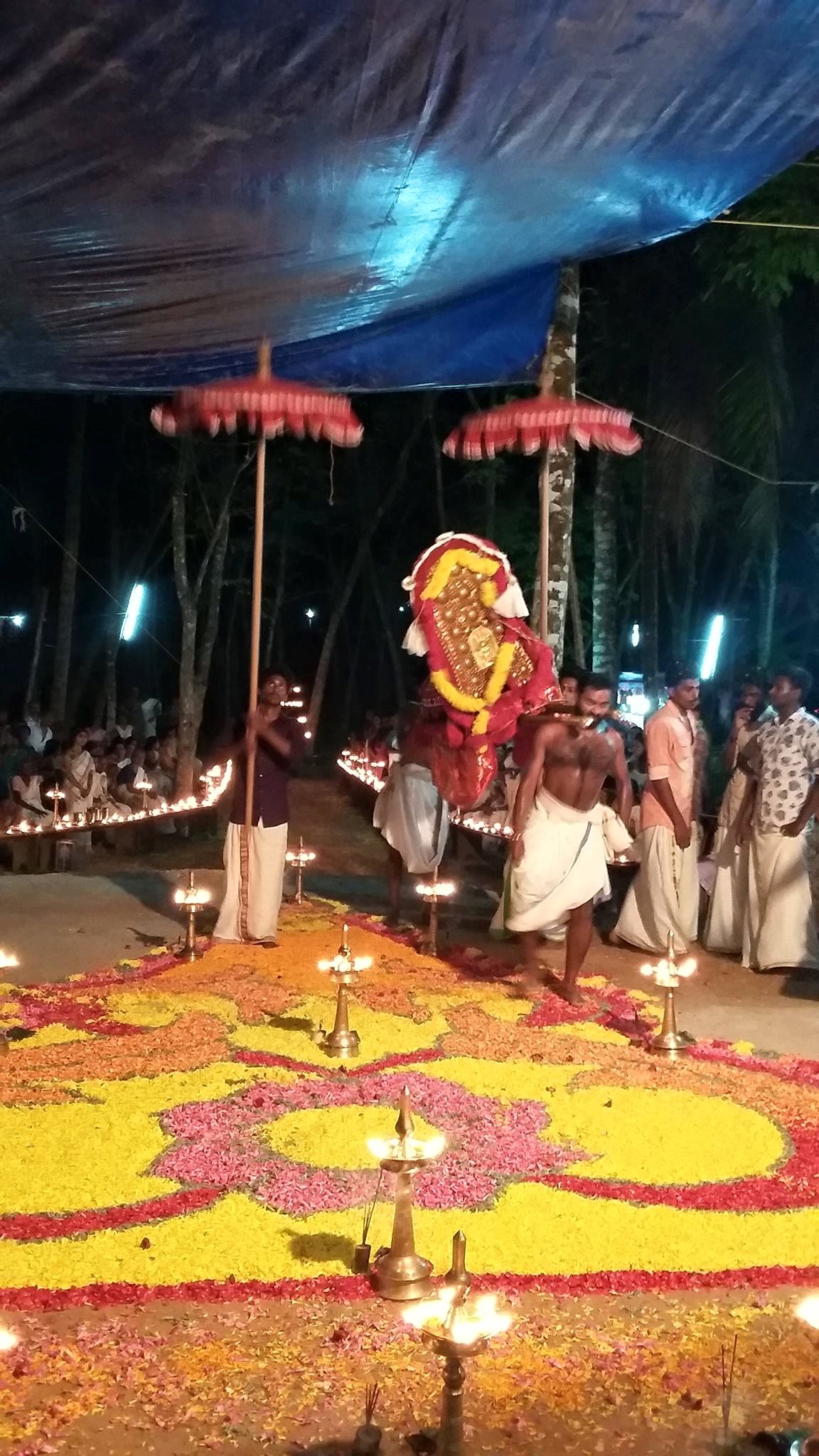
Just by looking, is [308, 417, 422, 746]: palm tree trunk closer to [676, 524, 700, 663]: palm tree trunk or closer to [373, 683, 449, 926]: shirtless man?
[676, 524, 700, 663]: palm tree trunk

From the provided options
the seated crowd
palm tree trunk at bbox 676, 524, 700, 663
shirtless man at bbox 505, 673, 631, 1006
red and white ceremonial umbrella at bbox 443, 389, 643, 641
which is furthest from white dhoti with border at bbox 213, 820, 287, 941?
palm tree trunk at bbox 676, 524, 700, 663

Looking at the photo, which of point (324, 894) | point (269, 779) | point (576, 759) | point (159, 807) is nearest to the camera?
point (576, 759)

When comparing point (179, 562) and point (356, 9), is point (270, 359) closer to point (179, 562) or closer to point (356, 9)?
point (356, 9)

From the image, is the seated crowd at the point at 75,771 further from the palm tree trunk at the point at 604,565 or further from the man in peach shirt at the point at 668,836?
the man in peach shirt at the point at 668,836

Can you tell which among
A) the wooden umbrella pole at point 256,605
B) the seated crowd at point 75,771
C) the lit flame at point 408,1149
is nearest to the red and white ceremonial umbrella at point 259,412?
the wooden umbrella pole at point 256,605

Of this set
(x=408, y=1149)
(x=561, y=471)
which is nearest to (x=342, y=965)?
(x=408, y=1149)

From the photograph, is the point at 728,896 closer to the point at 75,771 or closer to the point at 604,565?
the point at 604,565

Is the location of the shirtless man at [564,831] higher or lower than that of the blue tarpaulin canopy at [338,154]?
lower

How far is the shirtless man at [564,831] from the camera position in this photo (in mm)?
8195

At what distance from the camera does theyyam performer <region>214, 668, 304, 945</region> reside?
30.8 ft

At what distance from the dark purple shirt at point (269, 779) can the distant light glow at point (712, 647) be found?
18.2m

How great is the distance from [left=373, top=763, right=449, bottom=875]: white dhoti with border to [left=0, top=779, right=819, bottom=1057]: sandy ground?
2.34ft

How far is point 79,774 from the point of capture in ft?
50.4

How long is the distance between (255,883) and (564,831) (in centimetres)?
245
